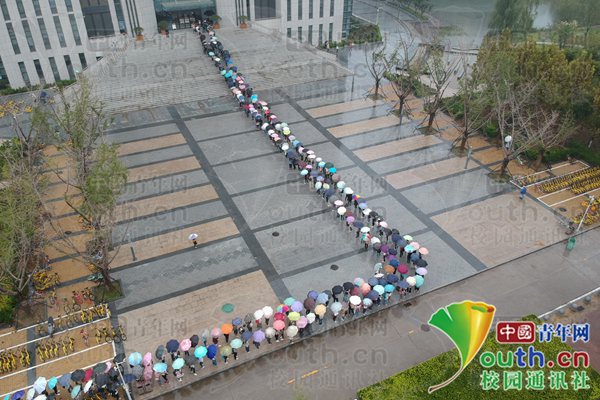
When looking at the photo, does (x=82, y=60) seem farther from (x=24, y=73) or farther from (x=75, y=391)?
(x=75, y=391)

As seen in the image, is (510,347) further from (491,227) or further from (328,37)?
(328,37)

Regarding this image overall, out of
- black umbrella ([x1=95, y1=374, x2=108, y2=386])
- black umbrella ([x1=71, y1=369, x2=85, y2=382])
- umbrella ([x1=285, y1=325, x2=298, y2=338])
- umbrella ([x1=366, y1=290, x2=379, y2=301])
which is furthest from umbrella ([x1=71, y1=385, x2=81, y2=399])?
umbrella ([x1=366, y1=290, x2=379, y2=301])

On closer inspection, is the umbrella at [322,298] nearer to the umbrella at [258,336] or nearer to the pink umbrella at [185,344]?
the umbrella at [258,336]

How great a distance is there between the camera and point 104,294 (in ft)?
85.4

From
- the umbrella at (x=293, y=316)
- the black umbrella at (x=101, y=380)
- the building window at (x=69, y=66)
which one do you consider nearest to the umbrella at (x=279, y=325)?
the umbrella at (x=293, y=316)

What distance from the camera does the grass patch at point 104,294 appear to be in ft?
84.5

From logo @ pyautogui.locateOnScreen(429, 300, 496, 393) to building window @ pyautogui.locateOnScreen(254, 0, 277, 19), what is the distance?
54914mm

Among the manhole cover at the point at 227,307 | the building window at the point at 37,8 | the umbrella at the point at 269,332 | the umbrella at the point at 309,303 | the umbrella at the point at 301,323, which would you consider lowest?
the manhole cover at the point at 227,307

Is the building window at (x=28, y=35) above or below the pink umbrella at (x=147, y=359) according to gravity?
above

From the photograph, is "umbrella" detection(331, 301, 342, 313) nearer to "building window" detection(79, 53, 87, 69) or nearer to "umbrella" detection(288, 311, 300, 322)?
"umbrella" detection(288, 311, 300, 322)

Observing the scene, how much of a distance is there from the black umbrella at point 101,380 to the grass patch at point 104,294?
632cm

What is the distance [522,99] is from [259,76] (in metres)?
28.2

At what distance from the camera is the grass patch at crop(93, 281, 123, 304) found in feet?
84.5

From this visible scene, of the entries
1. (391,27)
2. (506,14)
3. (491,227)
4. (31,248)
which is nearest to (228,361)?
(31,248)
